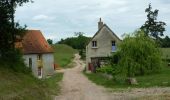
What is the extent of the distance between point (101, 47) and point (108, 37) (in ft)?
6.70

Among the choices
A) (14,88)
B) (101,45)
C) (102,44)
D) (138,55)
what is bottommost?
(14,88)

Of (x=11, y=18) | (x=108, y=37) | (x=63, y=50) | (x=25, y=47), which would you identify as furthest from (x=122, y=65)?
(x=63, y=50)

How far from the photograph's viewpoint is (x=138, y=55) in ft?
170

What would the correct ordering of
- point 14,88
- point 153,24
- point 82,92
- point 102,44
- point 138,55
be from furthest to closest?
1. point 153,24
2. point 102,44
3. point 138,55
4. point 82,92
5. point 14,88

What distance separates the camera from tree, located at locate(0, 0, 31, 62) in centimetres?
3822

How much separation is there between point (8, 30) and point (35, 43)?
3394 centimetres

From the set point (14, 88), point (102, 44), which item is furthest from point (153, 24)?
point (14, 88)

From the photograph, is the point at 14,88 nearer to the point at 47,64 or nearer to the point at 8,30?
the point at 8,30

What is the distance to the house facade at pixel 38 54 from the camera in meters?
69.8

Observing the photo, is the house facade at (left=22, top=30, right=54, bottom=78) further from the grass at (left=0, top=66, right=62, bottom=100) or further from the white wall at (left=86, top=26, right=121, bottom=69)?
the grass at (left=0, top=66, right=62, bottom=100)

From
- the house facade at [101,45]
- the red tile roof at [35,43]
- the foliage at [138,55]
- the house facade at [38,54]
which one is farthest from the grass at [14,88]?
the house facade at [101,45]

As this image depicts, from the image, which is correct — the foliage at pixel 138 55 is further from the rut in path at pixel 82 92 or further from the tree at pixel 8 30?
the tree at pixel 8 30

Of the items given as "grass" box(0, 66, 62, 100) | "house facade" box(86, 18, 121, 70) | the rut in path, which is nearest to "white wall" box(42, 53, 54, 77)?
"house facade" box(86, 18, 121, 70)

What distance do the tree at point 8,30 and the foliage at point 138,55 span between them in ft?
44.5
